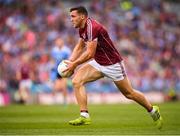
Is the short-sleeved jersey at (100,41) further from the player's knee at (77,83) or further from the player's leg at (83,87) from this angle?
the player's knee at (77,83)

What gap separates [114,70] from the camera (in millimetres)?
13289

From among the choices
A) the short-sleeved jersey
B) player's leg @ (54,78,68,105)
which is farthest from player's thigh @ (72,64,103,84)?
player's leg @ (54,78,68,105)

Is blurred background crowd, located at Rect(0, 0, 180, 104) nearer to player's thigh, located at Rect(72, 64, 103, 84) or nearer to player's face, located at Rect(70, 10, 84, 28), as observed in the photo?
player's thigh, located at Rect(72, 64, 103, 84)

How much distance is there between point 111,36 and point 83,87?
20.7 m

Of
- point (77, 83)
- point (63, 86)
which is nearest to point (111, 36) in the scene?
point (63, 86)

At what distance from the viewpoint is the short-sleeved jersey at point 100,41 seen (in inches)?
513

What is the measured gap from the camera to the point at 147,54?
34094 millimetres

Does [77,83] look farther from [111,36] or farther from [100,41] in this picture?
[111,36]

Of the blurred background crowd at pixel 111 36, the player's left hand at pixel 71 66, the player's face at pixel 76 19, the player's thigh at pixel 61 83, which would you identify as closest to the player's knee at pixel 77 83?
the player's left hand at pixel 71 66

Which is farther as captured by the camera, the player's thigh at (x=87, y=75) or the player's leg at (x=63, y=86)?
the player's leg at (x=63, y=86)

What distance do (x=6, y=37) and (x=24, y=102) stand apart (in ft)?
12.6

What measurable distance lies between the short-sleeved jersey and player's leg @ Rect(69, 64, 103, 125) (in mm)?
275

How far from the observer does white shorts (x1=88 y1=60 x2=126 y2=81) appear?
13.3 m

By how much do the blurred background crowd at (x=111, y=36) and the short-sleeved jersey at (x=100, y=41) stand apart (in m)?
16.2
